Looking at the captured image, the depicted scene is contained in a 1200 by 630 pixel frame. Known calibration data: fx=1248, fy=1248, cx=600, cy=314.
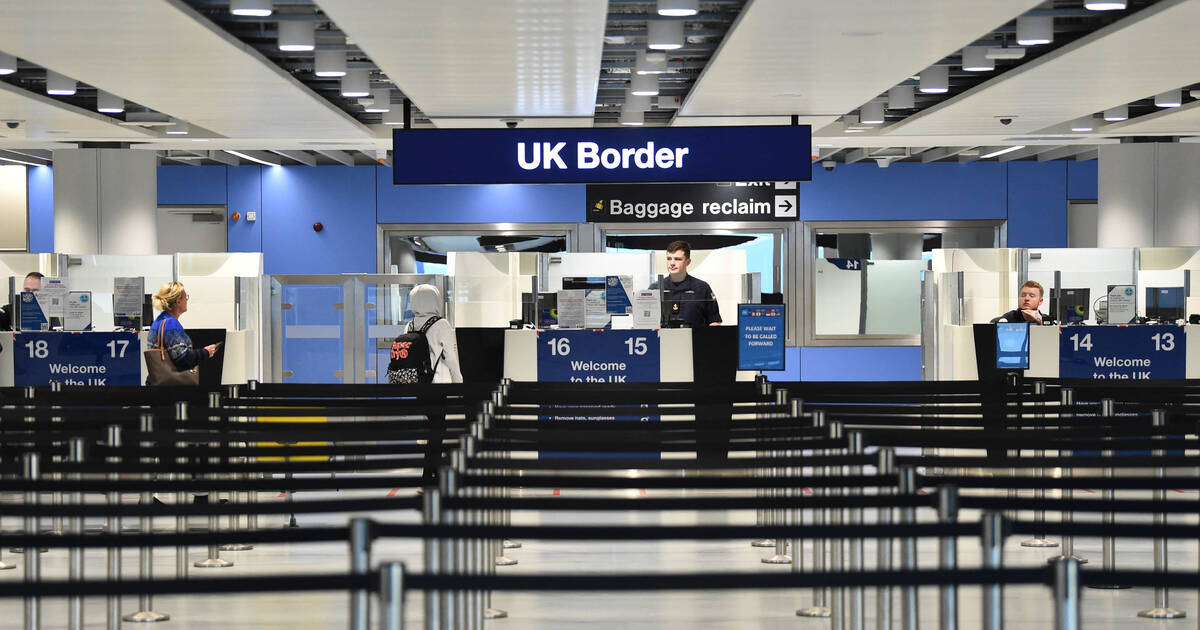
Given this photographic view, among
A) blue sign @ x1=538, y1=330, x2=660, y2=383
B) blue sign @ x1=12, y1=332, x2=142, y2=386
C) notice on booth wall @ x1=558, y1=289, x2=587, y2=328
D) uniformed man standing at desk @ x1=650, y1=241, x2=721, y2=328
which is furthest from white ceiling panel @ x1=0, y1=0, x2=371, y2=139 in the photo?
uniformed man standing at desk @ x1=650, y1=241, x2=721, y2=328

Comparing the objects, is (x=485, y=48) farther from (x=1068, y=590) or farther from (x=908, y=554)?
(x=1068, y=590)

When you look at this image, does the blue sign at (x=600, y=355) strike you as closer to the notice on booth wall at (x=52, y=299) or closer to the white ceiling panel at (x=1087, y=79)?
the white ceiling panel at (x=1087, y=79)

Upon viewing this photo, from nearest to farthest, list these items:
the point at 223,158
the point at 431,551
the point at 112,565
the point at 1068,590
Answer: the point at 1068,590 < the point at 431,551 < the point at 112,565 < the point at 223,158

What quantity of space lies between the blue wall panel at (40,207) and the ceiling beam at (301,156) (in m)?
3.23

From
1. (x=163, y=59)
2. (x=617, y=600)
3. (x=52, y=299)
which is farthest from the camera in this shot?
(x=52, y=299)

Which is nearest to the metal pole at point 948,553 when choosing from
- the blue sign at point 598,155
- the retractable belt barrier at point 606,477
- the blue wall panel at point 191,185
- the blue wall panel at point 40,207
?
the retractable belt barrier at point 606,477

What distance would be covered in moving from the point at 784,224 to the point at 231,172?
689 cm

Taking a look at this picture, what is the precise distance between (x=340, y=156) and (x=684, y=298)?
284 inches

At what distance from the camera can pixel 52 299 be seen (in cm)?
898

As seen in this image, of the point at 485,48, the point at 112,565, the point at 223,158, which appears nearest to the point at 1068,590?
the point at 112,565

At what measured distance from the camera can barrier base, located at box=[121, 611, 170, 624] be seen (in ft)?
16.1

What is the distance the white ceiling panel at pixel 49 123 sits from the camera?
9000 mm

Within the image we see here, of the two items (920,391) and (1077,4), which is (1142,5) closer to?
(1077,4)

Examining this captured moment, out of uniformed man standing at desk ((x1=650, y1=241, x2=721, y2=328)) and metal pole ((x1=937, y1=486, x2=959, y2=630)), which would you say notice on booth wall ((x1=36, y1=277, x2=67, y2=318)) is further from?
metal pole ((x1=937, y1=486, x2=959, y2=630))
